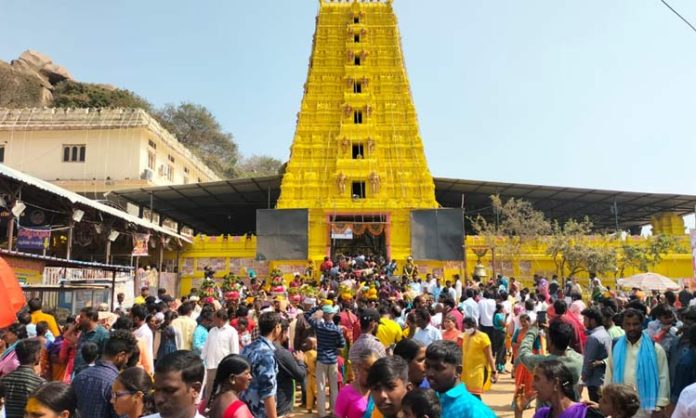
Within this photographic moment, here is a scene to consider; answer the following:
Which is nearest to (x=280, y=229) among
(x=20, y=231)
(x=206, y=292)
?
(x=206, y=292)

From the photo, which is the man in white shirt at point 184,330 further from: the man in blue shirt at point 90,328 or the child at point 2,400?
the child at point 2,400

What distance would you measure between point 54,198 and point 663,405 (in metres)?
16.3

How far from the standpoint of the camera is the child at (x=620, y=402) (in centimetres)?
301

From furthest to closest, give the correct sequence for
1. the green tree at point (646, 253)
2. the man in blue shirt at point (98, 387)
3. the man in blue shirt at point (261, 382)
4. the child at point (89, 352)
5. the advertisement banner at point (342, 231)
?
the advertisement banner at point (342, 231)
the green tree at point (646, 253)
the child at point (89, 352)
the man in blue shirt at point (261, 382)
the man in blue shirt at point (98, 387)

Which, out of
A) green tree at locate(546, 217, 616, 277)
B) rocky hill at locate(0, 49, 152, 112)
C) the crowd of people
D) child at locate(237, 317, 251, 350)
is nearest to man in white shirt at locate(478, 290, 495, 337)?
the crowd of people

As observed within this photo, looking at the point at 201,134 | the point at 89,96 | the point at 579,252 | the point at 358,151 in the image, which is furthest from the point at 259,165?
the point at 579,252

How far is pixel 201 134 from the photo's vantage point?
174 feet

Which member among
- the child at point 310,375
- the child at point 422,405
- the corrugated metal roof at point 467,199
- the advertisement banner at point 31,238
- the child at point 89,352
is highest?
the corrugated metal roof at point 467,199

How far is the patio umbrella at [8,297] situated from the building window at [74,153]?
29954 mm

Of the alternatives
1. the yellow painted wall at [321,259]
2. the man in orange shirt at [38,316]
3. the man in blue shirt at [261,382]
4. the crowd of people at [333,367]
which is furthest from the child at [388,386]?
the yellow painted wall at [321,259]

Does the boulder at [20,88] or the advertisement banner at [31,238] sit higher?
the boulder at [20,88]

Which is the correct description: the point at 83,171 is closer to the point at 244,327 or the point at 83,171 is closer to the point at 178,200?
the point at 178,200

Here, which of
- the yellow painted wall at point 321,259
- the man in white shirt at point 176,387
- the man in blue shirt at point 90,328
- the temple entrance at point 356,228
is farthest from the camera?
the temple entrance at point 356,228

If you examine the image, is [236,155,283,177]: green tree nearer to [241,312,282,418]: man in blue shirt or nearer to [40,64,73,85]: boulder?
[40,64,73,85]: boulder
